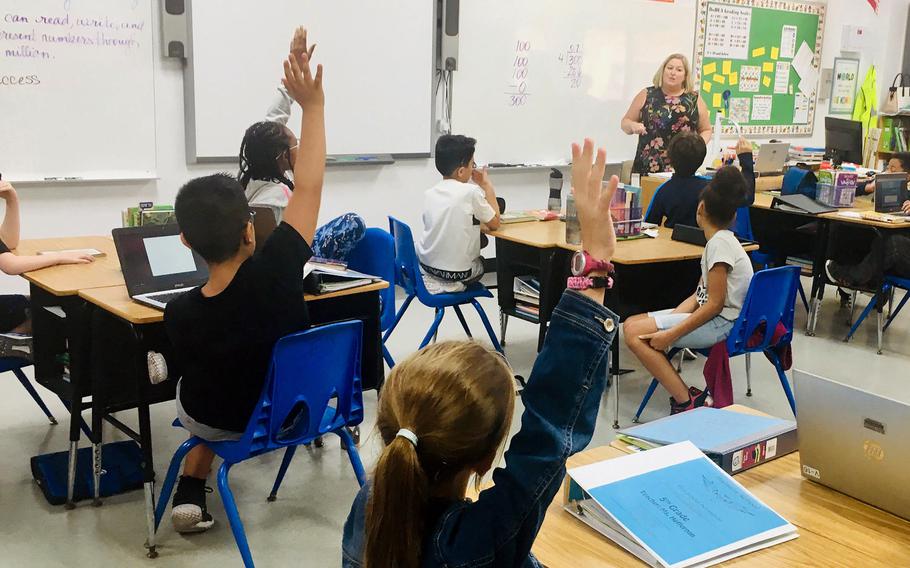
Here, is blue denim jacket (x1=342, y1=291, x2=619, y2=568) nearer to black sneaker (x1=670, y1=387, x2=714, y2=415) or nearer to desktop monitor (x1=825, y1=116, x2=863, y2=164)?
black sneaker (x1=670, y1=387, x2=714, y2=415)

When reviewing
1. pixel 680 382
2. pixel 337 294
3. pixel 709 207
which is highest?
pixel 709 207

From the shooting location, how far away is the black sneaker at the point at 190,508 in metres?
2.67

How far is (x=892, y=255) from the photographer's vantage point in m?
4.79

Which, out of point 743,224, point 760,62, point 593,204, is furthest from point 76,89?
point 760,62

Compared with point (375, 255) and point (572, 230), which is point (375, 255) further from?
point (572, 230)

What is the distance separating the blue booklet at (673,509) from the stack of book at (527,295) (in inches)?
96.4

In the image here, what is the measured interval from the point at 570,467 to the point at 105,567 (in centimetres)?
155

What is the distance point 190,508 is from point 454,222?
1.88 metres

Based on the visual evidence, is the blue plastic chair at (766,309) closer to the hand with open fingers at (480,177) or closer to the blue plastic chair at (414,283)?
the blue plastic chair at (414,283)

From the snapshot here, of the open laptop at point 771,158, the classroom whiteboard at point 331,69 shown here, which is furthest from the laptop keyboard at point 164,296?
the open laptop at point 771,158

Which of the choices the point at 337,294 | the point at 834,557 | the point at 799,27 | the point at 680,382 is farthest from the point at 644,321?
the point at 799,27

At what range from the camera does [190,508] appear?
268 centimetres

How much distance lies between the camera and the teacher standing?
226 inches

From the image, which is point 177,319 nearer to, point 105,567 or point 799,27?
point 105,567
